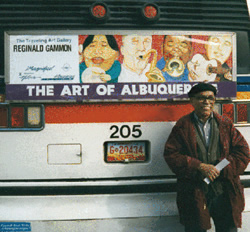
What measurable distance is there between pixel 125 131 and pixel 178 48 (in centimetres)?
77

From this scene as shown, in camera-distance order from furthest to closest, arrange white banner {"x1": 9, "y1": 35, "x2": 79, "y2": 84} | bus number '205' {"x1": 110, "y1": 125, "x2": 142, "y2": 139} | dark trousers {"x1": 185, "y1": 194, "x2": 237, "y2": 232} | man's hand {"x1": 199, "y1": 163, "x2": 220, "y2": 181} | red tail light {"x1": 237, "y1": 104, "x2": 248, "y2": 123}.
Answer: red tail light {"x1": 237, "y1": 104, "x2": 248, "y2": 123}, bus number '205' {"x1": 110, "y1": 125, "x2": 142, "y2": 139}, white banner {"x1": 9, "y1": 35, "x2": 79, "y2": 84}, dark trousers {"x1": 185, "y1": 194, "x2": 237, "y2": 232}, man's hand {"x1": 199, "y1": 163, "x2": 220, "y2": 181}

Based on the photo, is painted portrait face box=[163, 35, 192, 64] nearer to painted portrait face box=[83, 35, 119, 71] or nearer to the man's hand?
painted portrait face box=[83, 35, 119, 71]

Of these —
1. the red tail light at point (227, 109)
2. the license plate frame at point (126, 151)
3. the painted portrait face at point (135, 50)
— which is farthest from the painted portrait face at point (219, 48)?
the license plate frame at point (126, 151)

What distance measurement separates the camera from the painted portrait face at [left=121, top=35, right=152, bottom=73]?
2.71 metres

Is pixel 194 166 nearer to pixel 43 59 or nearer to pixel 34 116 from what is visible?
pixel 34 116

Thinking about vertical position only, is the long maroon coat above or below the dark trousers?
above

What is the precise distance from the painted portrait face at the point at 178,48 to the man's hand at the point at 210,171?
2.76 feet

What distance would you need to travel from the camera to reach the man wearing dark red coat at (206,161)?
2504 millimetres

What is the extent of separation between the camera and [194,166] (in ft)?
8.02

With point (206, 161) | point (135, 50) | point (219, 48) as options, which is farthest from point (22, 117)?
point (219, 48)

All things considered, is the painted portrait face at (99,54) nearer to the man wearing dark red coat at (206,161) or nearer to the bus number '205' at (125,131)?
the bus number '205' at (125,131)

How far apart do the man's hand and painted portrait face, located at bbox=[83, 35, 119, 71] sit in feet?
3.35

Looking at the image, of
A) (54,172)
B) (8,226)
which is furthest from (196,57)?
(8,226)

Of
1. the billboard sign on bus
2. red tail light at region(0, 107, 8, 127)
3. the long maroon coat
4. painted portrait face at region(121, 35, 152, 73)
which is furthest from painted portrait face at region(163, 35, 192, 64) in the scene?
red tail light at region(0, 107, 8, 127)
